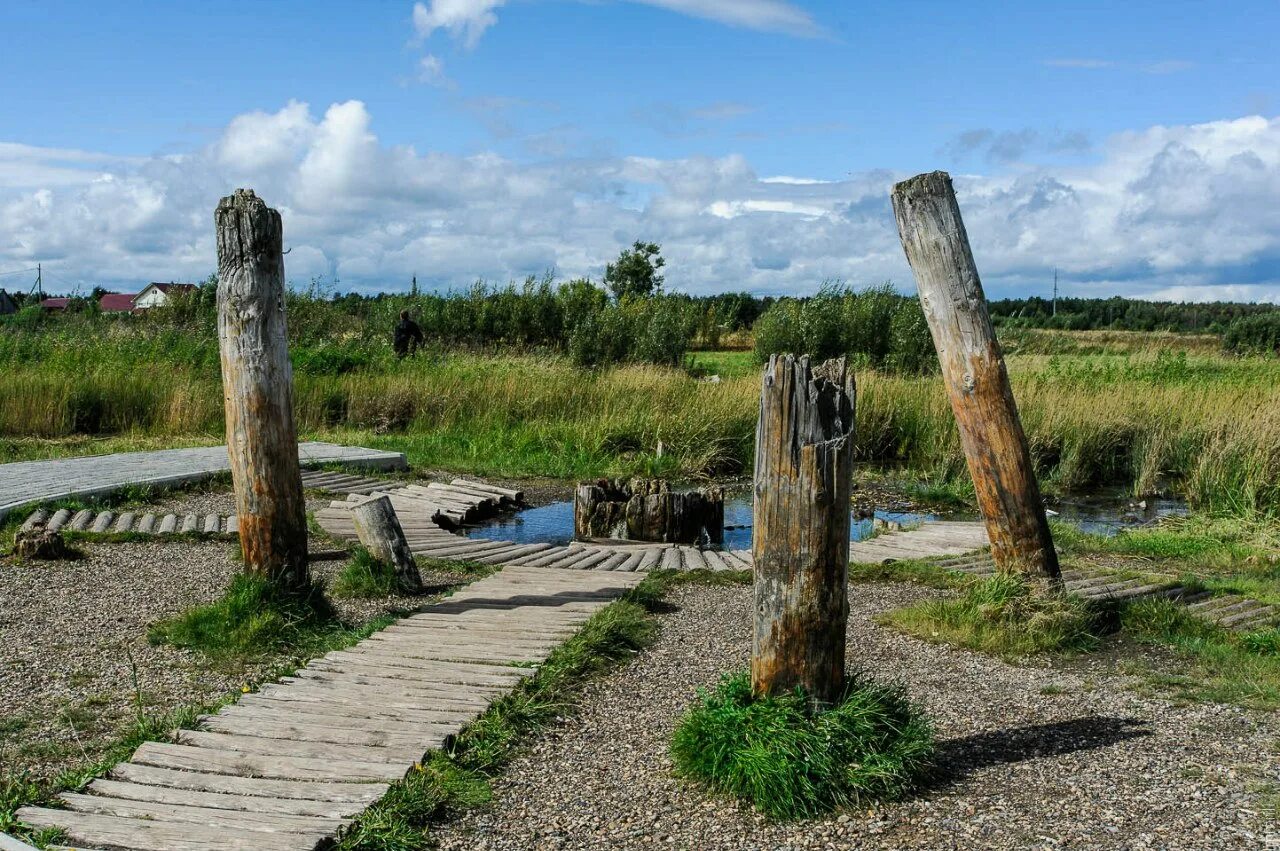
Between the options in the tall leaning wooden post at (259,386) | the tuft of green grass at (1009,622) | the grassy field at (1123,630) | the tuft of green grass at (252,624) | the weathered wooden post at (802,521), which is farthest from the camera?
the tall leaning wooden post at (259,386)

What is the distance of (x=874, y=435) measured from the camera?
16.3 m

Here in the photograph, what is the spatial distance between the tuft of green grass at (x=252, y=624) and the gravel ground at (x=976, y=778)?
6.11 feet

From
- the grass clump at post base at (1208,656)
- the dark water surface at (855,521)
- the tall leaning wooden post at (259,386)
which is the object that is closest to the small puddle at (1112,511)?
the dark water surface at (855,521)

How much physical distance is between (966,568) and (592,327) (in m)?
17.7

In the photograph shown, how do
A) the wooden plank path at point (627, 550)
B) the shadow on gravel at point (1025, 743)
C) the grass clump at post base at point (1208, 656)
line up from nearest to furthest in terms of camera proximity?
the shadow on gravel at point (1025, 743) → the grass clump at post base at point (1208, 656) → the wooden plank path at point (627, 550)

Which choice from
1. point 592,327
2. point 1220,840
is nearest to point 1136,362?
point 592,327

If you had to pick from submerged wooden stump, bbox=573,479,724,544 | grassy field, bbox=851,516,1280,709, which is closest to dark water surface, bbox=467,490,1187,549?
submerged wooden stump, bbox=573,479,724,544

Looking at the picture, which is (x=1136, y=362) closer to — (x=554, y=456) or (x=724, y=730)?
(x=554, y=456)

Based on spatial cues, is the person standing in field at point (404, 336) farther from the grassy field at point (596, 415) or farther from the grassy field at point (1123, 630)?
the grassy field at point (1123, 630)

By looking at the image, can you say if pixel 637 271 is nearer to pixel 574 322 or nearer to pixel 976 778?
pixel 574 322

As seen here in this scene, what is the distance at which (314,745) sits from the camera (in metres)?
4.55

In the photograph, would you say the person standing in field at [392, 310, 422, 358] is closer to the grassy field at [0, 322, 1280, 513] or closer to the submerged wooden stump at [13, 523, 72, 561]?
the grassy field at [0, 322, 1280, 513]

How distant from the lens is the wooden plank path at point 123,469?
10375 millimetres

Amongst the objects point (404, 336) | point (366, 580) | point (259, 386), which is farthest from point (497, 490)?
point (404, 336)
